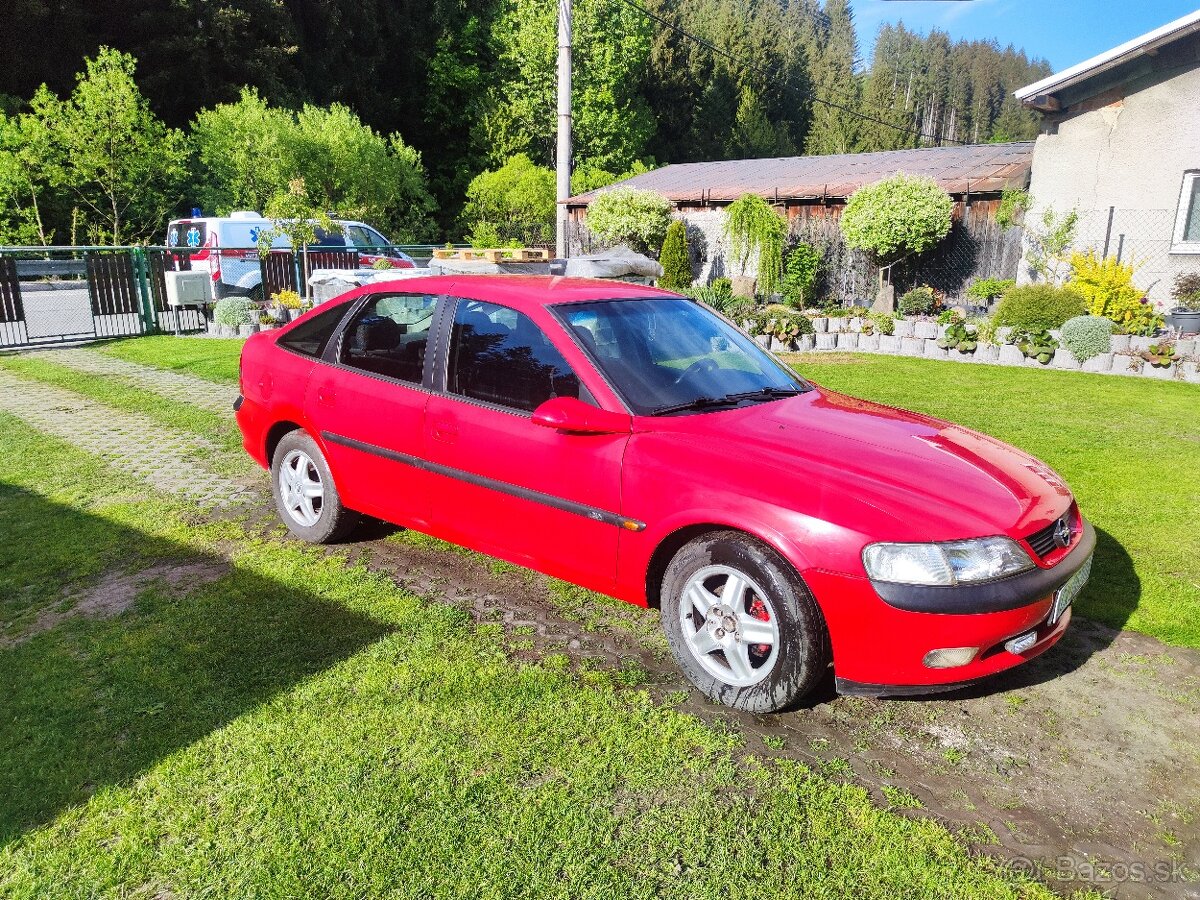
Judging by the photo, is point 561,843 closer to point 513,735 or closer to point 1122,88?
point 513,735

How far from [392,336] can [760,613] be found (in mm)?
2515

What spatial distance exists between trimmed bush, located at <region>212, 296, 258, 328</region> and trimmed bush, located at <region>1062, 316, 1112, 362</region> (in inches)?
538

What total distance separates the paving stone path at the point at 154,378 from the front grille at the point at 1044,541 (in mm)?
7821

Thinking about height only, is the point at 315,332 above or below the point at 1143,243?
below

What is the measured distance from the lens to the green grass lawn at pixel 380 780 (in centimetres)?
243

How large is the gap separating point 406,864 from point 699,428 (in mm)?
1959

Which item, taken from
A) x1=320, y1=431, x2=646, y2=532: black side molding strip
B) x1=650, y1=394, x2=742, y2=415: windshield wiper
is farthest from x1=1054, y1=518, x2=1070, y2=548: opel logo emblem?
x1=320, y1=431, x2=646, y2=532: black side molding strip

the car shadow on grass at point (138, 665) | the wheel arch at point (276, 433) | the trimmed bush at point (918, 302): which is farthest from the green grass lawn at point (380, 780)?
the trimmed bush at point (918, 302)

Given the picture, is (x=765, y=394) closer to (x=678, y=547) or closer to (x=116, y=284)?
(x=678, y=547)

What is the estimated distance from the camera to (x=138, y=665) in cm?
360

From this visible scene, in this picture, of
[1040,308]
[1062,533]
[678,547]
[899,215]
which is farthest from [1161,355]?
[678,547]

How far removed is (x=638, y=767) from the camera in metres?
2.92

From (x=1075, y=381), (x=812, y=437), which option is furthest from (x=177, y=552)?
(x=1075, y=381)

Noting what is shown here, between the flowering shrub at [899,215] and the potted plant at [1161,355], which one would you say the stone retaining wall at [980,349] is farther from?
the flowering shrub at [899,215]
